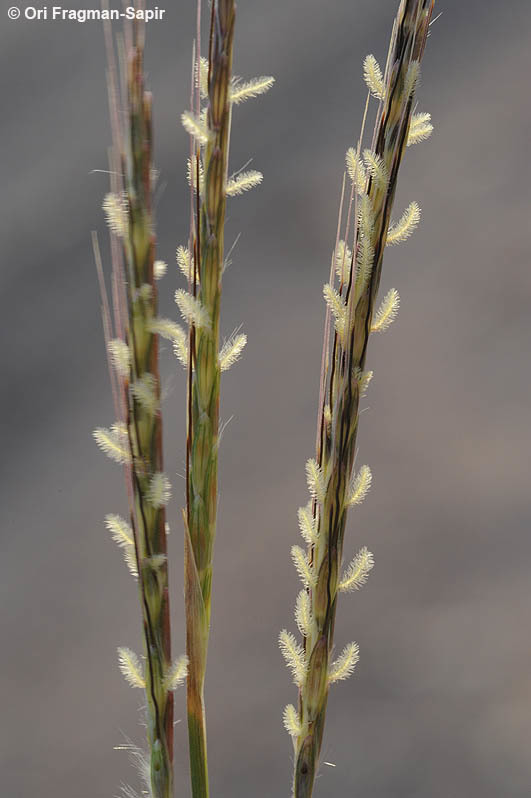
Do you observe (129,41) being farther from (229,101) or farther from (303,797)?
(303,797)

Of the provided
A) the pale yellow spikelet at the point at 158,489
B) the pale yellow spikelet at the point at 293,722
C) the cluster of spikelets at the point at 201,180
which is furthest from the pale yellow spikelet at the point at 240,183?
the pale yellow spikelet at the point at 293,722

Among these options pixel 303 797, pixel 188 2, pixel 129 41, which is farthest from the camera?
pixel 188 2

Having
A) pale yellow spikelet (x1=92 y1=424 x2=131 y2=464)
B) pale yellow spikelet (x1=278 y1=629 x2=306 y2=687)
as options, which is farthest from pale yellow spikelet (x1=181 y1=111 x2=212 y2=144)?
pale yellow spikelet (x1=278 y1=629 x2=306 y2=687)

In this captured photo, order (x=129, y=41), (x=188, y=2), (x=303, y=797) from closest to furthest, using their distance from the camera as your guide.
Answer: (x=129, y=41), (x=303, y=797), (x=188, y=2)

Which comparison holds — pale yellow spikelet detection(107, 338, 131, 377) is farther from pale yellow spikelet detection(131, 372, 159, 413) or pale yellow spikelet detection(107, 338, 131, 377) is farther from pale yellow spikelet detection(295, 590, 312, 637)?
pale yellow spikelet detection(295, 590, 312, 637)

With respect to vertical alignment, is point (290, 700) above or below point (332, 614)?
below

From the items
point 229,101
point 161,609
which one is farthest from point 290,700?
point 229,101

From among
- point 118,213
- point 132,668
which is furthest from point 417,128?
point 132,668
